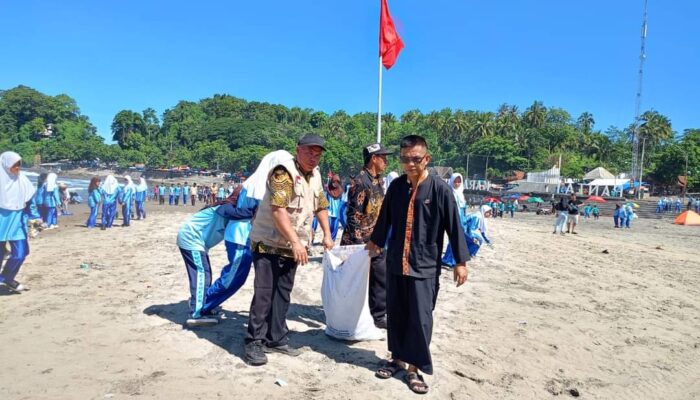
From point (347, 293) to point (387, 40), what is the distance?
8008 millimetres

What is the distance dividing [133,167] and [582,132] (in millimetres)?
82935

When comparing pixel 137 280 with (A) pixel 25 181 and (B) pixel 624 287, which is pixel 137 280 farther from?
(B) pixel 624 287

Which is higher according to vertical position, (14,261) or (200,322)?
(14,261)

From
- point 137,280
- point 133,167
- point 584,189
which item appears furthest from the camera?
point 133,167

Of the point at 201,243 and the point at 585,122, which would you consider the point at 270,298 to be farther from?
the point at 585,122

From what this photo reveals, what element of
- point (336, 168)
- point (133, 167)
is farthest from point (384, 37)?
point (133, 167)

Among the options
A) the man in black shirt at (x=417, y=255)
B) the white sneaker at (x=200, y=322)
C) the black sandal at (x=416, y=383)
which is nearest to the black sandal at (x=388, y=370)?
the man in black shirt at (x=417, y=255)

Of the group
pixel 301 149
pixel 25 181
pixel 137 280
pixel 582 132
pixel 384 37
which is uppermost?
pixel 582 132

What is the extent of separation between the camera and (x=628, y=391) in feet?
10.9

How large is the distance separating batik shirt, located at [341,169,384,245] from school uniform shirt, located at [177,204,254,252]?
3.68 feet

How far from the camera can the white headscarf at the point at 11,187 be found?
534 centimetres

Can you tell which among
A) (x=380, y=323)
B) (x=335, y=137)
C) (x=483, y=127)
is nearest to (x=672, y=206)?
(x=483, y=127)

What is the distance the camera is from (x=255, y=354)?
11.1ft

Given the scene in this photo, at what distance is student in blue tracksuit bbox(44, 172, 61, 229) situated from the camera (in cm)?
1241
